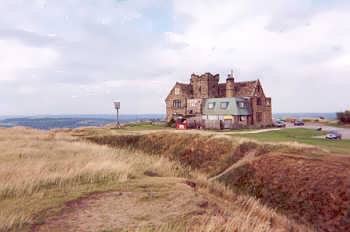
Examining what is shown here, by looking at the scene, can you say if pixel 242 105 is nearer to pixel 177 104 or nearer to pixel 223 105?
pixel 223 105

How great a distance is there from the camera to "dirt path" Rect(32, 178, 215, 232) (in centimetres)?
888

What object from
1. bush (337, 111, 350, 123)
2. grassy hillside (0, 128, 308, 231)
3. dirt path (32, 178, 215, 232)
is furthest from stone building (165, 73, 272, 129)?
dirt path (32, 178, 215, 232)

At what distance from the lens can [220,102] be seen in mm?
59344

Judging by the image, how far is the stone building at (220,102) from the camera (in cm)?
5700

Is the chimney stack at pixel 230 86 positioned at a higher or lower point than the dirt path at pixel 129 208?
higher

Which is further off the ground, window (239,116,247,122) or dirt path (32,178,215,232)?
window (239,116,247,122)

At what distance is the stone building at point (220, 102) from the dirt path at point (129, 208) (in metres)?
42.3

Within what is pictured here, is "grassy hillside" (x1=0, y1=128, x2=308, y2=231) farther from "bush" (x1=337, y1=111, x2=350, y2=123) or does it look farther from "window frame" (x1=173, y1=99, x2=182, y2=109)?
"bush" (x1=337, y1=111, x2=350, y2=123)

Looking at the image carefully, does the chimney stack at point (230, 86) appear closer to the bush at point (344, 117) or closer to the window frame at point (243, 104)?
the window frame at point (243, 104)

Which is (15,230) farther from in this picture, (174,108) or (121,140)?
(174,108)

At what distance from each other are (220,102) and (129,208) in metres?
50.2

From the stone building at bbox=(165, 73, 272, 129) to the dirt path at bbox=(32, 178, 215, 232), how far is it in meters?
42.3

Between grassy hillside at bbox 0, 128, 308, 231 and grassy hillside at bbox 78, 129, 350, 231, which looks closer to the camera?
grassy hillside at bbox 0, 128, 308, 231

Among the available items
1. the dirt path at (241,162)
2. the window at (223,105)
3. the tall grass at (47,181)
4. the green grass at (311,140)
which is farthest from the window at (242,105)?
the tall grass at (47,181)
